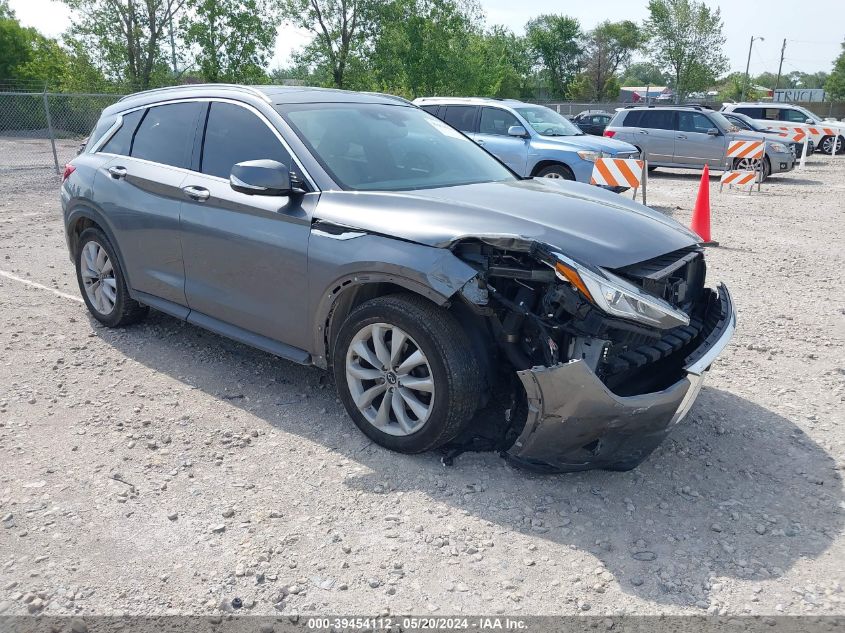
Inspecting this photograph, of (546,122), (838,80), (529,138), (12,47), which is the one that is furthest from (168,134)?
(838,80)

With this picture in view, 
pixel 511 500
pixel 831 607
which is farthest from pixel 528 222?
pixel 831 607

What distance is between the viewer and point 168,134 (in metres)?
A: 5.02

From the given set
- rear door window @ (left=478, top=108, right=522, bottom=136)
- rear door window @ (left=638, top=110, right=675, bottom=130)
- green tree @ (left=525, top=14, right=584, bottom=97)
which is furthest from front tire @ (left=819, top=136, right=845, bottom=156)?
green tree @ (left=525, top=14, right=584, bottom=97)

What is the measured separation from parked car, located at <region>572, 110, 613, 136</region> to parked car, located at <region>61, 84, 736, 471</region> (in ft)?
75.2

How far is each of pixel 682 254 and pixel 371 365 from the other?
1.72m

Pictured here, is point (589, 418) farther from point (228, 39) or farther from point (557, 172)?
point (228, 39)

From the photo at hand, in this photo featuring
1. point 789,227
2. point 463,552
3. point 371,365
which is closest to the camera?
point 463,552

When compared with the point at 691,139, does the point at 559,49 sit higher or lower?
higher

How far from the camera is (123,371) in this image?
4.99 meters

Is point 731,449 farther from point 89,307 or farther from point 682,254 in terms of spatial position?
point 89,307

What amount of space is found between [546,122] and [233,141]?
962 centimetres

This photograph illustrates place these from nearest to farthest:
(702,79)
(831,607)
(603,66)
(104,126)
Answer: (831,607) < (104,126) < (702,79) < (603,66)

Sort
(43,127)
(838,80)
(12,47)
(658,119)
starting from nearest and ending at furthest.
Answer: (658,119)
(43,127)
(12,47)
(838,80)

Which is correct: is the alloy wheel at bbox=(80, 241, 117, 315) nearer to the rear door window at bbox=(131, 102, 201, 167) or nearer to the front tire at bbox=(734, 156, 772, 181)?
the rear door window at bbox=(131, 102, 201, 167)
